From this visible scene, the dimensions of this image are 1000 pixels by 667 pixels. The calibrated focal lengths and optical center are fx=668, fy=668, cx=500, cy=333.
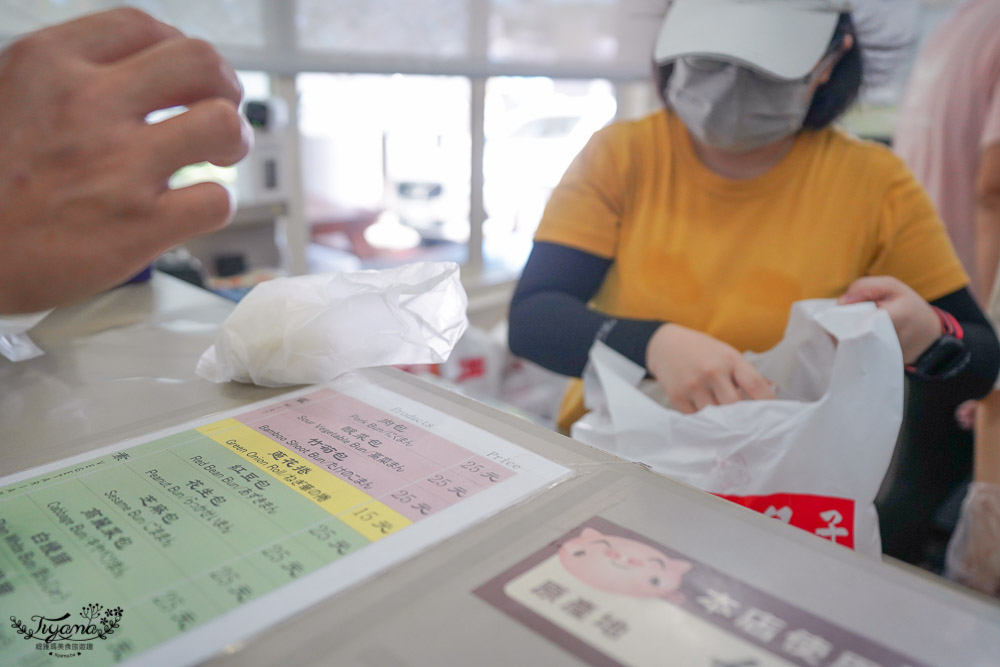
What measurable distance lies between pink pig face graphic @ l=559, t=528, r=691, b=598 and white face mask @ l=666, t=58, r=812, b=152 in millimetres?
717

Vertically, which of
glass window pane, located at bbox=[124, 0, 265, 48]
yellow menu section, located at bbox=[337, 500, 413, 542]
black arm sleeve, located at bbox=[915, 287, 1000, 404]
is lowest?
black arm sleeve, located at bbox=[915, 287, 1000, 404]

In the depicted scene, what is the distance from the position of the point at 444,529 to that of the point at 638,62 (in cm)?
242

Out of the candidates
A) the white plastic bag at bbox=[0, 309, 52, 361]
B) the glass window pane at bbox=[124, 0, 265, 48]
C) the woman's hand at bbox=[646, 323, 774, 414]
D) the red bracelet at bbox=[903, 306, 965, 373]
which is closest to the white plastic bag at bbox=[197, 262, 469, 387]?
the white plastic bag at bbox=[0, 309, 52, 361]

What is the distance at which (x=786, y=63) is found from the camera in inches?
32.5

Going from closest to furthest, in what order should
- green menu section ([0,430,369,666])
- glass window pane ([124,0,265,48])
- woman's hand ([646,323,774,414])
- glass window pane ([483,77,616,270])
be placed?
green menu section ([0,430,369,666]) → woman's hand ([646,323,774,414]) → glass window pane ([124,0,265,48]) → glass window pane ([483,77,616,270])

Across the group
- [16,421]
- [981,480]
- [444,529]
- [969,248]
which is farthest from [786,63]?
[969,248]

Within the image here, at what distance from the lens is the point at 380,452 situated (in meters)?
0.40

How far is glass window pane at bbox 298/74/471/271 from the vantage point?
2023 millimetres

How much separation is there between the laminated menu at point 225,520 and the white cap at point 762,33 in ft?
2.08

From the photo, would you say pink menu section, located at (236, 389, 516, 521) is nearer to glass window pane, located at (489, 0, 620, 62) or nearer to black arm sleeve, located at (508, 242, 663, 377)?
black arm sleeve, located at (508, 242, 663, 377)

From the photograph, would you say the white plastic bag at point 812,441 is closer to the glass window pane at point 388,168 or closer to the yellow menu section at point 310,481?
the yellow menu section at point 310,481

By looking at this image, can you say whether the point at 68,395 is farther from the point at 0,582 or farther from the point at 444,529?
the point at 444,529

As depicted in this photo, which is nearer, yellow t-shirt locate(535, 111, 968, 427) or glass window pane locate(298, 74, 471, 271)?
A: yellow t-shirt locate(535, 111, 968, 427)

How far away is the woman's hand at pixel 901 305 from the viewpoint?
694 mm
